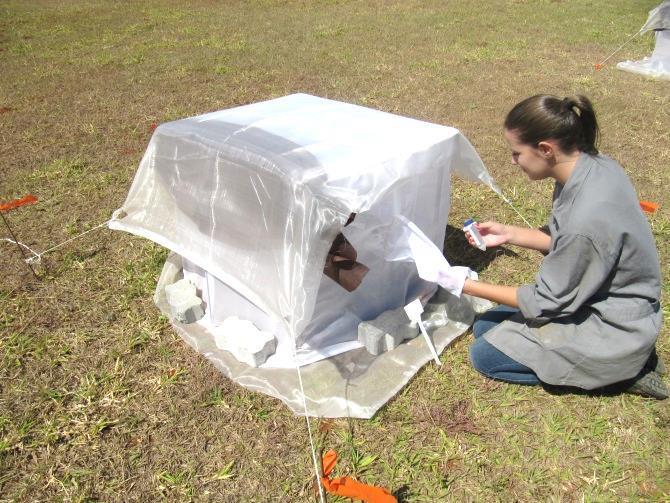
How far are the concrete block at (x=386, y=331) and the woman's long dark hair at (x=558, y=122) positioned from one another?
100 cm

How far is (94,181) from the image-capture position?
4129 millimetres

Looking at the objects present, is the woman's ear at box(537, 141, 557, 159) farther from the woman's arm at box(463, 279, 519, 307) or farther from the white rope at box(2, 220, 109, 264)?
the white rope at box(2, 220, 109, 264)

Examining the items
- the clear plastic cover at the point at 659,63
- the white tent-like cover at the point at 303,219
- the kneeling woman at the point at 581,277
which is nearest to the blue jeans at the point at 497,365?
the kneeling woman at the point at 581,277

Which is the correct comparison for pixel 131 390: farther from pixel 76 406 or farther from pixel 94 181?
pixel 94 181

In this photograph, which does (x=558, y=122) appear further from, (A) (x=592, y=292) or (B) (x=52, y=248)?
(B) (x=52, y=248)

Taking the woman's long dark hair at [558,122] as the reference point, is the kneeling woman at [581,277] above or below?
below

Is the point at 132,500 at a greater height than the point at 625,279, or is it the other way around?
the point at 625,279

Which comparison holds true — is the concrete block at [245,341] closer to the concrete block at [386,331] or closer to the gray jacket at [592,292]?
the concrete block at [386,331]

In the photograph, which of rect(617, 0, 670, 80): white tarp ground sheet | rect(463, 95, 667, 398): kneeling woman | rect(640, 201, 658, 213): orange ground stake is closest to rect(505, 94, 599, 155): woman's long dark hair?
rect(463, 95, 667, 398): kneeling woman

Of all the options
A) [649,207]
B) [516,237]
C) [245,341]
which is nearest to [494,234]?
[516,237]

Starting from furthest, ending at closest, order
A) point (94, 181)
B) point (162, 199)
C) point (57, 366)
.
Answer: point (94, 181), point (162, 199), point (57, 366)

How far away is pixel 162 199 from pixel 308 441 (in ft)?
4.54

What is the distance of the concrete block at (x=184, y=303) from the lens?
2.55 m

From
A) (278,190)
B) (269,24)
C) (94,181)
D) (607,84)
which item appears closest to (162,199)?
(278,190)
